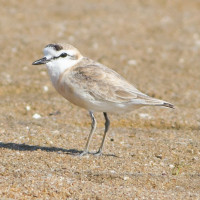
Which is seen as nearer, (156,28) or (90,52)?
(90,52)

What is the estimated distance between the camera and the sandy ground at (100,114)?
14.9 feet

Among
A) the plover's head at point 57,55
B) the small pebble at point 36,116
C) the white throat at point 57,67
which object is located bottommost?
the small pebble at point 36,116

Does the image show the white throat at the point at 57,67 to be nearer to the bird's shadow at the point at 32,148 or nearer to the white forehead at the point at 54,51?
the white forehead at the point at 54,51

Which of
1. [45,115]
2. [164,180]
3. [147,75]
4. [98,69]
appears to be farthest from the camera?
[147,75]

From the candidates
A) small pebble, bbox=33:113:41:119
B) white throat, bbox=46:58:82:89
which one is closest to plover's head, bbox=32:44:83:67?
white throat, bbox=46:58:82:89

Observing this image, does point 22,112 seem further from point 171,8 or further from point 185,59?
point 171,8

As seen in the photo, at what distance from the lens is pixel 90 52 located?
32.1ft

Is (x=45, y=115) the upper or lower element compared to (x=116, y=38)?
lower

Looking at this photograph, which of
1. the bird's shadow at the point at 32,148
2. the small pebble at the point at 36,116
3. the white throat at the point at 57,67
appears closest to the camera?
the white throat at the point at 57,67

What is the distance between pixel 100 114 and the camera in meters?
6.79

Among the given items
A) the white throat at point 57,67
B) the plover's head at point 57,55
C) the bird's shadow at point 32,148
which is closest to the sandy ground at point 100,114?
the bird's shadow at point 32,148

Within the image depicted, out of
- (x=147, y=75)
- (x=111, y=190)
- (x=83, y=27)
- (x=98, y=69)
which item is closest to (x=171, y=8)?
(x=83, y=27)

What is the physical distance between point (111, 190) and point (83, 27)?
7426 millimetres

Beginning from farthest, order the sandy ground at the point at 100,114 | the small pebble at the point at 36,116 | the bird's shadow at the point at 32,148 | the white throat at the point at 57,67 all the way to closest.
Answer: the small pebble at the point at 36,116 < the bird's shadow at the point at 32,148 < the white throat at the point at 57,67 < the sandy ground at the point at 100,114
